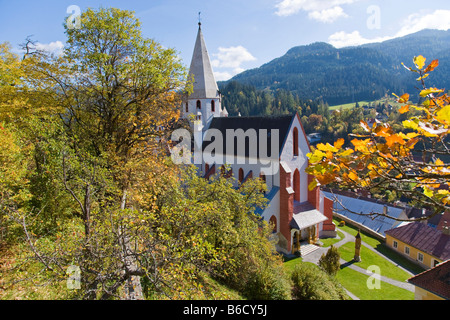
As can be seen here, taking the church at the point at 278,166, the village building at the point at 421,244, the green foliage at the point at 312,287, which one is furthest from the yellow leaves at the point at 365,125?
the village building at the point at 421,244

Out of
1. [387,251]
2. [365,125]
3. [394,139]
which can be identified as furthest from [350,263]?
[394,139]

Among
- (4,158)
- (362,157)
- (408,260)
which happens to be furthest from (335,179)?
(408,260)

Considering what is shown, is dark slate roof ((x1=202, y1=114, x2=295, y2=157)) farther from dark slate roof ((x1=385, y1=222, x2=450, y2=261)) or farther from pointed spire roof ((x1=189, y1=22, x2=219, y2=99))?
dark slate roof ((x1=385, y1=222, x2=450, y2=261))

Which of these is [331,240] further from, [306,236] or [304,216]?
[304,216]

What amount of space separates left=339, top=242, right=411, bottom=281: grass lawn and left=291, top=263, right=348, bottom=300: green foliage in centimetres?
879

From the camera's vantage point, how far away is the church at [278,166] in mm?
21656

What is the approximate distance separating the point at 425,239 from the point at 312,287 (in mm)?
21167

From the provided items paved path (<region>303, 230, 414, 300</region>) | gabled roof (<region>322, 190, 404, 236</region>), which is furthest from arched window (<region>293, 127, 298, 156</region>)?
gabled roof (<region>322, 190, 404, 236</region>)

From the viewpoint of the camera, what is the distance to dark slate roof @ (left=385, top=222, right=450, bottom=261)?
25016 millimetres

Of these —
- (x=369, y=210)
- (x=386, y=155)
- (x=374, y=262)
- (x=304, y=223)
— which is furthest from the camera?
(x=369, y=210)

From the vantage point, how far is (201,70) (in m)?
30.2

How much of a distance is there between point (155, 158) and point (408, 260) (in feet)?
88.9

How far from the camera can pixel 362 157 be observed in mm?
2441
